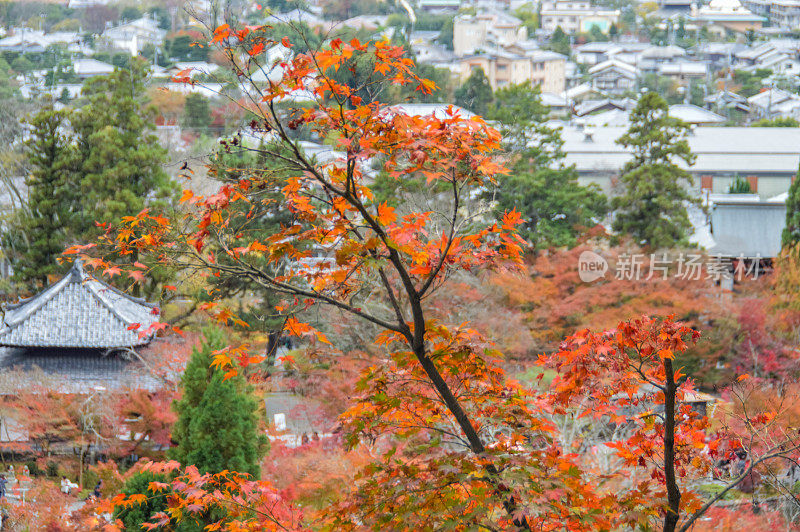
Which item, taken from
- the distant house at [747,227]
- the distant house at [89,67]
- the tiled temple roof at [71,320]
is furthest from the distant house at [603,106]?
the tiled temple roof at [71,320]

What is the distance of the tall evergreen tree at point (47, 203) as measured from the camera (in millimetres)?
19219

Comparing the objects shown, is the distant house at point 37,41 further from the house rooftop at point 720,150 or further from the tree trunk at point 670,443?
the tree trunk at point 670,443

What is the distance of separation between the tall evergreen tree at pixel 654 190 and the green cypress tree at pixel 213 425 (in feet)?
45.1

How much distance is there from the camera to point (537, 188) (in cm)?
2180

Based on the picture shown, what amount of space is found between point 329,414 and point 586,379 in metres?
9.93

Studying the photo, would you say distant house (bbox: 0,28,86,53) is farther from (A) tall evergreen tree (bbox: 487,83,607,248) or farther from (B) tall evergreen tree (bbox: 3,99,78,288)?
(A) tall evergreen tree (bbox: 487,83,607,248)

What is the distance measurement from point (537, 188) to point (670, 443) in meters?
18.1

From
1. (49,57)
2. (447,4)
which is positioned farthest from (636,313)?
(447,4)

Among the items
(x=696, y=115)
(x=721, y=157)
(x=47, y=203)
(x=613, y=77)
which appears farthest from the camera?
(x=613, y=77)

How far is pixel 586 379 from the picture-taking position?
441cm

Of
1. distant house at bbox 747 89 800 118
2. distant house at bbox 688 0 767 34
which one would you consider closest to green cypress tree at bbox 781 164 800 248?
distant house at bbox 747 89 800 118

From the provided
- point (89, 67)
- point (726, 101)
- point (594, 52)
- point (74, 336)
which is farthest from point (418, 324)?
point (594, 52)

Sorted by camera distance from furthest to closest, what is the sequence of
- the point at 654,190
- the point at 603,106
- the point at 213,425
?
1. the point at 603,106
2. the point at 654,190
3. the point at 213,425

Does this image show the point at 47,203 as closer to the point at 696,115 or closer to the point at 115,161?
the point at 115,161
